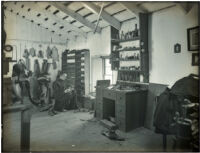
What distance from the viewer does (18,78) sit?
3.11 metres

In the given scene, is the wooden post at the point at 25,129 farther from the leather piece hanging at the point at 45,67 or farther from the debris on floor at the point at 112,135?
the debris on floor at the point at 112,135

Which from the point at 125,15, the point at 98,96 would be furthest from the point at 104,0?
the point at 98,96

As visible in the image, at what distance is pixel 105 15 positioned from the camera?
3928 millimetres

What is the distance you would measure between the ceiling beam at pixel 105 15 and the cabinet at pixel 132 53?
206mm

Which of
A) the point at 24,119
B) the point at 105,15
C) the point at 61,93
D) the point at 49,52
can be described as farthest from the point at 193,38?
the point at 61,93

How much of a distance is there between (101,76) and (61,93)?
39.9 inches

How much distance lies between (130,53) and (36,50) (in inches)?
84.4

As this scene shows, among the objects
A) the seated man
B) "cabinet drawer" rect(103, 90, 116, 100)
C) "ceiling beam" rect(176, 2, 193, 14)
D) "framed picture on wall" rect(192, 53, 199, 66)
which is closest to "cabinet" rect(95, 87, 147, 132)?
"cabinet drawer" rect(103, 90, 116, 100)

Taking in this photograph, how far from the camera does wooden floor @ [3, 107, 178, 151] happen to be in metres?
3.03

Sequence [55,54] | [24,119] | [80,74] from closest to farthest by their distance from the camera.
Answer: [24,119]
[55,54]
[80,74]

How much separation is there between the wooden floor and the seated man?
34 centimetres

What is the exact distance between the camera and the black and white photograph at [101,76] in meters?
2.82

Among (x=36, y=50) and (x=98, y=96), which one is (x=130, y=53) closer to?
(x=98, y=96)

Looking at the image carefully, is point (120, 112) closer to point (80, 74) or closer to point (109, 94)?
point (109, 94)
